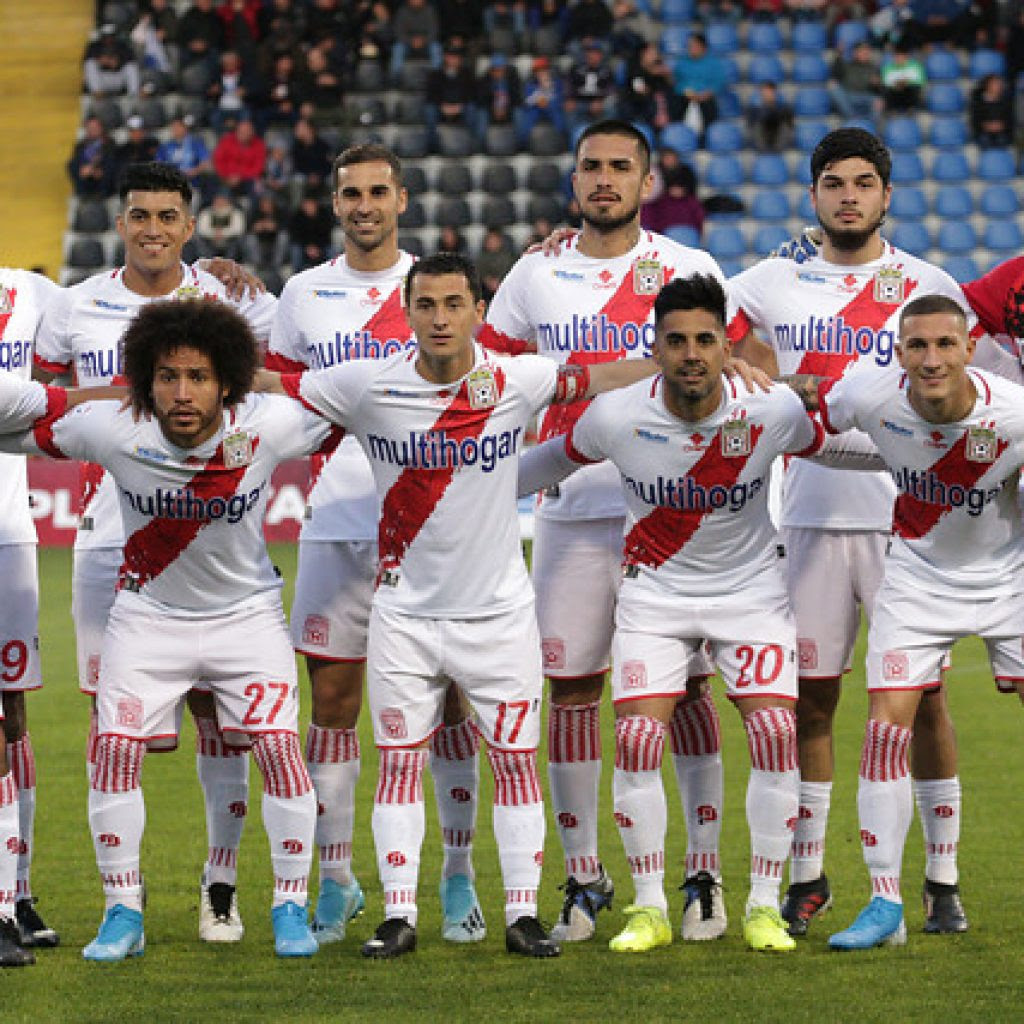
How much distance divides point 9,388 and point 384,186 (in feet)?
5.19

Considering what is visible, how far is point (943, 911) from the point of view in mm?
7715

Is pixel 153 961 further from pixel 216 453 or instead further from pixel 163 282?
pixel 163 282

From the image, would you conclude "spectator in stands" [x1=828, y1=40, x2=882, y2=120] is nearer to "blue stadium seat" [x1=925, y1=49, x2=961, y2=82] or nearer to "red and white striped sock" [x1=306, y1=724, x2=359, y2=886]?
"blue stadium seat" [x1=925, y1=49, x2=961, y2=82]

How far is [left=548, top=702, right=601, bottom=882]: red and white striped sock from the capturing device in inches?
309

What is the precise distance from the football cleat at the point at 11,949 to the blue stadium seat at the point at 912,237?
18.9 meters

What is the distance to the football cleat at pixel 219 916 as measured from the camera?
25.0 ft

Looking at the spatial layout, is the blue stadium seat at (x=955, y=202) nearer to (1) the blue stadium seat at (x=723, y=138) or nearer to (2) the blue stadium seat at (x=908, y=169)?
(2) the blue stadium seat at (x=908, y=169)

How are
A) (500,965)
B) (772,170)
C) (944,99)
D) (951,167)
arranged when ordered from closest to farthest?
(500,965), (772,170), (951,167), (944,99)

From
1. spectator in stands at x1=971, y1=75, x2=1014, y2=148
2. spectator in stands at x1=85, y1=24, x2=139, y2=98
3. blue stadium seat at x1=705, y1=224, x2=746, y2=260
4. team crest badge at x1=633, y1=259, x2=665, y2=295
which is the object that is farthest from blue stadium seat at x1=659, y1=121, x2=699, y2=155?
team crest badge at x1=633, y1=259, x2=665, y2=295

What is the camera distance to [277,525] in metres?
20.3

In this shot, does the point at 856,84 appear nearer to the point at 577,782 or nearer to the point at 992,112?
the point at 992,112

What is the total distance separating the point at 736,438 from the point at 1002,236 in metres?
18.7

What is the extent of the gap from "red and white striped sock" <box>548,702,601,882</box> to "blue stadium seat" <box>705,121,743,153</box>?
61.7 feet

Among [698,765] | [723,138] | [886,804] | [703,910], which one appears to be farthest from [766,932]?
[723,138]
